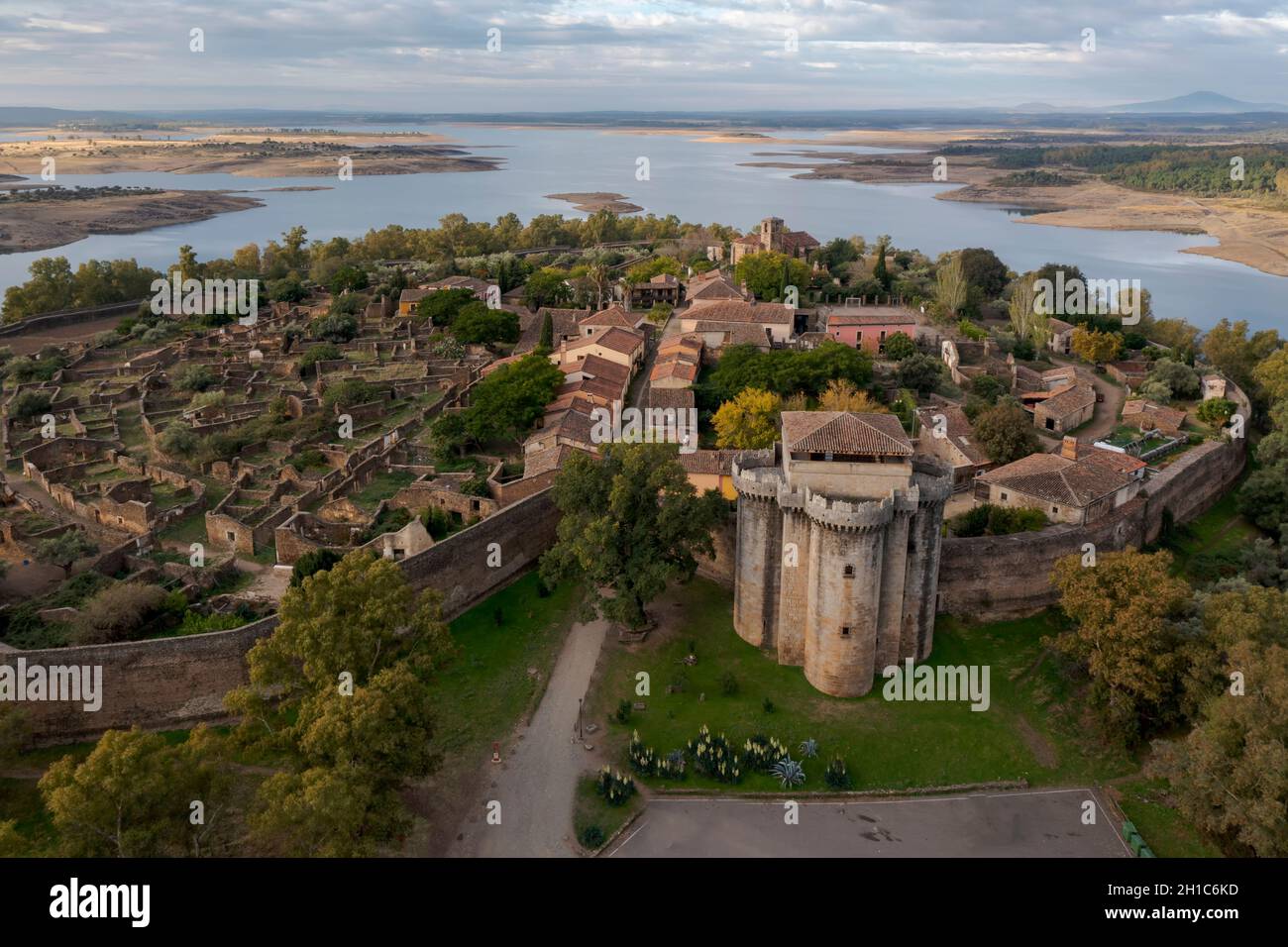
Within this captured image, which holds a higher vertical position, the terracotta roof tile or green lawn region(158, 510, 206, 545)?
the terracotta roof tile

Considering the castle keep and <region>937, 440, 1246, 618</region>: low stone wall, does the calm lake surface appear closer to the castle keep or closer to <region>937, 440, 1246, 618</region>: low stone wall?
<region>937, 440, 1246, 618</region>: low stone wall

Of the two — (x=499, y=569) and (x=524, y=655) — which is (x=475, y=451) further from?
(x=524, y=655)

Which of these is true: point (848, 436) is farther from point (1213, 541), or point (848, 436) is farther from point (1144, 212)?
point (1144, 212)

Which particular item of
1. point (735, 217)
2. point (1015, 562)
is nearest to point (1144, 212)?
point (735, 217)

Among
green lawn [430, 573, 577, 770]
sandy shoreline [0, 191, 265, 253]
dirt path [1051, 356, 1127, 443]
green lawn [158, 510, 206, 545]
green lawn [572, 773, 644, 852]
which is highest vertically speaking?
sandy shoreline [0, 191, 265, 253]

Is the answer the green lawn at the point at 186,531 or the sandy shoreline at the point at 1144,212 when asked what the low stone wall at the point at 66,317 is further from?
the sandy shoreline at the point at 1144,212

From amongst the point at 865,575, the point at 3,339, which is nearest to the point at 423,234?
the point at 3,339

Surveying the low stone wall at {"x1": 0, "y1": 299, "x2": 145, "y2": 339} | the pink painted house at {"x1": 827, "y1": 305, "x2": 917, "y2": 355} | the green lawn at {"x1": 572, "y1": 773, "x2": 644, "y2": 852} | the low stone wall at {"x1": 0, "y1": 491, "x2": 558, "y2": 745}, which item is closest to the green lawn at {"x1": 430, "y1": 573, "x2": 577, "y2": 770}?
the green lawn at {"x1": 572, "y1": 773, "x2": 644, "y2": 852}

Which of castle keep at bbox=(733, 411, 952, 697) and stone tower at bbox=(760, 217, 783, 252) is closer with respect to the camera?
castle keep at bbox=(733, 411, 952, 697)
